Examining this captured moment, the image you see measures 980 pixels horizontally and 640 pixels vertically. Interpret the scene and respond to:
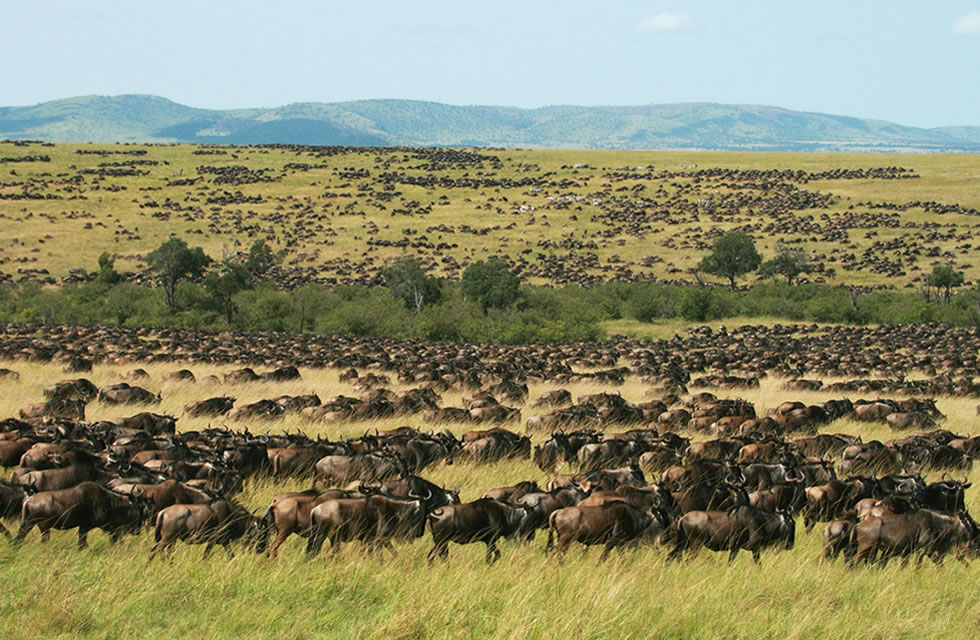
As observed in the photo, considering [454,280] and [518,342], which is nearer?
[518,342]

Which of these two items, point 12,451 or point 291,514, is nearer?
point 291,514

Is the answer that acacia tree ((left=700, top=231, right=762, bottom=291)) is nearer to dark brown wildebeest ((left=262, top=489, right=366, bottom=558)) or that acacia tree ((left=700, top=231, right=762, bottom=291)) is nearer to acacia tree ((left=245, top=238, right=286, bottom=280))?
acacia tree ((left=245, top=238, right=286, bottom=280))

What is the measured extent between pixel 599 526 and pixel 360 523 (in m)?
2.52

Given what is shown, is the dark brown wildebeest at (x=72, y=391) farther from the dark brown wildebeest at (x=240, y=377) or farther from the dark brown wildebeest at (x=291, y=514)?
the dark brown wildebeest at (x=291, y=514)

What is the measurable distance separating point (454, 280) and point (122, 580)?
65471 millimetres

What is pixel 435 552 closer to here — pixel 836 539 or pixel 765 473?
pixel 836 539

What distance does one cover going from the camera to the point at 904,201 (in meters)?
103

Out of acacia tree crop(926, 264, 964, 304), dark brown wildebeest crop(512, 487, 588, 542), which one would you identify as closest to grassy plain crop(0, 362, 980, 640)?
dark brown wildebeest crop(512, 487, 588, 542)

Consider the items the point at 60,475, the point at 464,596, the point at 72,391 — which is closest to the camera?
the point at 464,596

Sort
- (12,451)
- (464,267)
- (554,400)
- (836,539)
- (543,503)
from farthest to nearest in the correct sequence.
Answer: (464,267)
(554,400)
(12,451)
(543,503)
(836,539)

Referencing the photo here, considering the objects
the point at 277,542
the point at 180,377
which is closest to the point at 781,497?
the point at 277,542

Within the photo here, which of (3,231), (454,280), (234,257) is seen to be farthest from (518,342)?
(3,231)

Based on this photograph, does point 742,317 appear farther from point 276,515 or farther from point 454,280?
point 276,515

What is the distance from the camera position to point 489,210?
4090 inches
